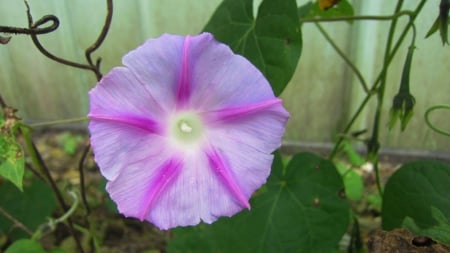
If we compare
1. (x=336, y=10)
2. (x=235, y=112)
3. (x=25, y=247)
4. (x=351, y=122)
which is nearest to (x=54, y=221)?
(x=25, y=247)

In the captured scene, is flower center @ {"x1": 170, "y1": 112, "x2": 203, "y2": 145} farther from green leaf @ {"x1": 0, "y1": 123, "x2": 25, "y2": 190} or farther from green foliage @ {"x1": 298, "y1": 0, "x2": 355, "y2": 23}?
green foliage @ {"x1": 298, "y1": 0, "x2": 355, "y2": 23}

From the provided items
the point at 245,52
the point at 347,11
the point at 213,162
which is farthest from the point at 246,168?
the point at 347,11

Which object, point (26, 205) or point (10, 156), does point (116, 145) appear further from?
point (26, 205)

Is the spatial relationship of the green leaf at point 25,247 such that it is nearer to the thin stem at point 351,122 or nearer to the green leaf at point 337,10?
the thin stem at point 351,122

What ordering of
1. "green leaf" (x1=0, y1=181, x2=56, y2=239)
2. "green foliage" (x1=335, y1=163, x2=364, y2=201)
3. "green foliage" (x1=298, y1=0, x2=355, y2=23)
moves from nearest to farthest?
"green foliage" (x1=298, y1=0, x2=355, y2=23) → "green leaf" (x1=0, y1=181, x2=56, y2=239) → "green foliage" (x1=335, y1=163, x2=364, y2=201)

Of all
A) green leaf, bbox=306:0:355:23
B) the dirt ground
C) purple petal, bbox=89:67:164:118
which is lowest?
the dirt ground

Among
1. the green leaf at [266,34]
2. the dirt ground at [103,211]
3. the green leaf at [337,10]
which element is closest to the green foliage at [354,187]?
the dirt ground at [103,211]

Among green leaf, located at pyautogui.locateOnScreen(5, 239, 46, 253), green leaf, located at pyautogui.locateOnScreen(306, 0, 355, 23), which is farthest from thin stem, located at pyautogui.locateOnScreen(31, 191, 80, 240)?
green leaf, located at pyautogui.locateOnScreen(306, 0, 355, 23)
